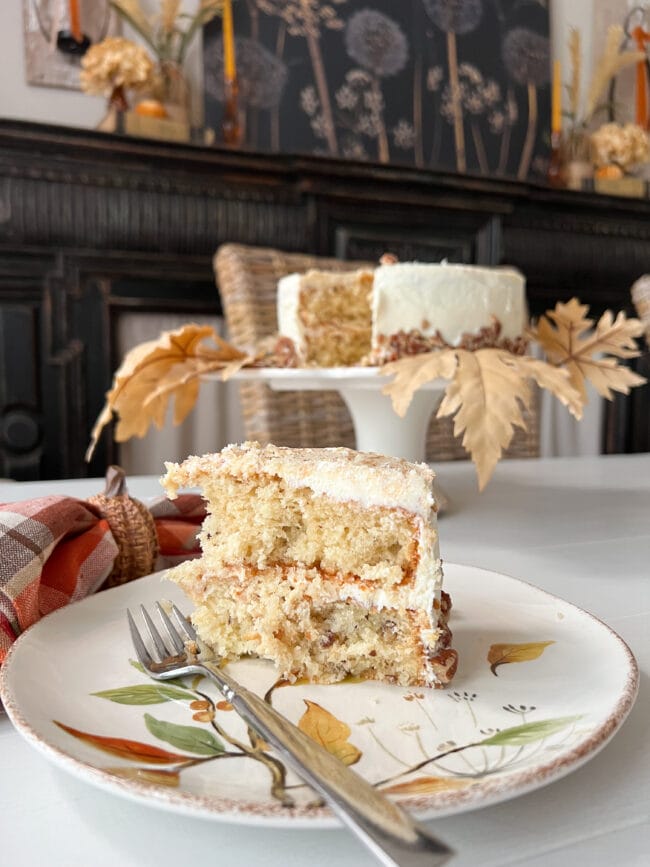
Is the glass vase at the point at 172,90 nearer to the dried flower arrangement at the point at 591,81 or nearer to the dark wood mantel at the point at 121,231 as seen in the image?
the dark wood mantel at the point at 121,231

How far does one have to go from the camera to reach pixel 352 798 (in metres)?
0.29

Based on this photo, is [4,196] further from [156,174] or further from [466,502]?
[466,502]

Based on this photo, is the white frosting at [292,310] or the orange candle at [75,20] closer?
the white frosting at [292,310]

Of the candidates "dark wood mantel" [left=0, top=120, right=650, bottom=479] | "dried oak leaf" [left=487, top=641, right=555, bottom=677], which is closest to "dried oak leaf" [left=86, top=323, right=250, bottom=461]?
"dried oak leaf" [left=487, top=641, right=555, bottom=677]

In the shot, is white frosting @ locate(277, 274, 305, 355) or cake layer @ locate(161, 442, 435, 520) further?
white frosting @ locate(277, 274, 305, 355)

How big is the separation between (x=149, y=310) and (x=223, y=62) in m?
0.79

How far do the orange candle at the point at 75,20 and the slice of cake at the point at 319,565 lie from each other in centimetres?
191

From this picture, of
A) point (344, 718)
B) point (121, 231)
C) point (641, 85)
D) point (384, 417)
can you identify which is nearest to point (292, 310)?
point (384, 417)

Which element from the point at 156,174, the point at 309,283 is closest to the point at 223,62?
the point at 156,174

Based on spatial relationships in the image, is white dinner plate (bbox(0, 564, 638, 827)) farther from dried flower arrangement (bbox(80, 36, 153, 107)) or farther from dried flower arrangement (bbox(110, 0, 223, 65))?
dried flower arrangement (bbox(110, 0, 223, 65))

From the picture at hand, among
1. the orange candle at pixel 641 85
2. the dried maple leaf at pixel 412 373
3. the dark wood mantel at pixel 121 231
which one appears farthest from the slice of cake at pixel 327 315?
the orange candle at pixel 641 85

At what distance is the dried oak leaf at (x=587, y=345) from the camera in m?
0.91

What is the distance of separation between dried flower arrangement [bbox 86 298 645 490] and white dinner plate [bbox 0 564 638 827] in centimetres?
27

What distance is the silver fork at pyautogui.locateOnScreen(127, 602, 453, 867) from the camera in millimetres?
252
